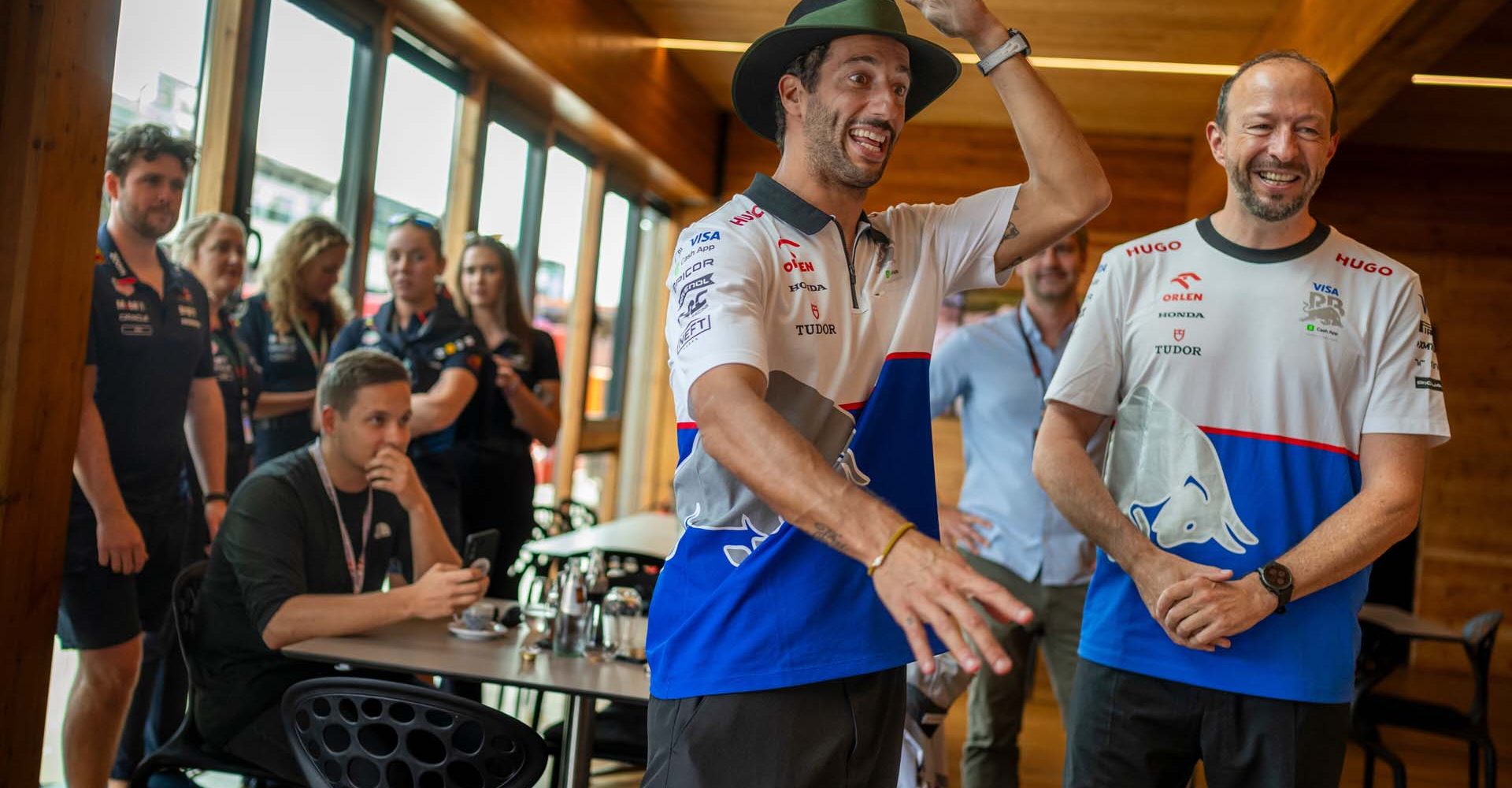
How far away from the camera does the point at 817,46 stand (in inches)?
68.0

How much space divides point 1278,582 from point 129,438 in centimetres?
281

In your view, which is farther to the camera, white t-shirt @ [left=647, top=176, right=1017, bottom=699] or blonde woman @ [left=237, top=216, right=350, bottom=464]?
blonde woman @ [left=237, top=216, right=350, bottom=464]

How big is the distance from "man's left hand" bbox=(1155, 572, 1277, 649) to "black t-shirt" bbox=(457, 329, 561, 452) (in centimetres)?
299

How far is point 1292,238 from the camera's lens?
6.78 feet

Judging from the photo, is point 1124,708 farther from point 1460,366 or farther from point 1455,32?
point 1460,366

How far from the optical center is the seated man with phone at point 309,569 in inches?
105

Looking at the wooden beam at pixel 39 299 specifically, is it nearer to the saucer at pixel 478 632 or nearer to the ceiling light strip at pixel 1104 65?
the saucer at pixel 478 632

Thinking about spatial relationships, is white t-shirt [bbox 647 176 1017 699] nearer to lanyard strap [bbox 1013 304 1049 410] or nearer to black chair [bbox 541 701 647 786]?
black chair [bbox 541 701 647 786]

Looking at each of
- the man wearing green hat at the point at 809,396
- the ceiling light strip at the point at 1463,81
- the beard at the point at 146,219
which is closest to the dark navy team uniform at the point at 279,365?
the beard at the point at 146,219

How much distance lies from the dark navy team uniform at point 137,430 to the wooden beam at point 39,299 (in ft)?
0.71

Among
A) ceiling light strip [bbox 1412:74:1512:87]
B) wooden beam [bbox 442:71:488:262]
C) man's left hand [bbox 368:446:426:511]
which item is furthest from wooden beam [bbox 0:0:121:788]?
ceiling light strip [bbox 1412:74:1512:87]

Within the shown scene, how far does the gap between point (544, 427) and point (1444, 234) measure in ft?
23.4

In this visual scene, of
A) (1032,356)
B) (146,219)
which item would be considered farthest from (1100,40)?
(146,219)

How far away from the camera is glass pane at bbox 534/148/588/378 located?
792 cm
